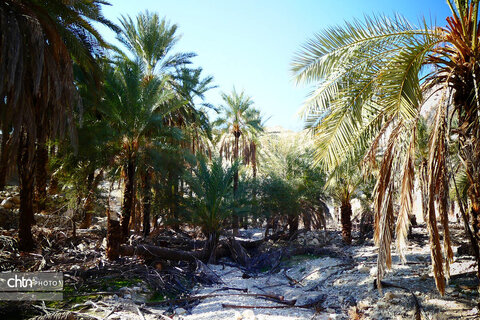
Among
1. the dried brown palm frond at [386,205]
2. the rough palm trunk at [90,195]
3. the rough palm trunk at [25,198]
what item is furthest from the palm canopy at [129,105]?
the dried brown palm frond at [386,205]

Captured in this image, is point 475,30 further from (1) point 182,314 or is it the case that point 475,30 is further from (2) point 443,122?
(1) point 182,314

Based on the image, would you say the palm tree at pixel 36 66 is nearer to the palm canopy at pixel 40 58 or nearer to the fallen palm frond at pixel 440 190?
the palm canopy at pixel 40 58

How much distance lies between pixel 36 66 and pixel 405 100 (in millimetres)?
6089

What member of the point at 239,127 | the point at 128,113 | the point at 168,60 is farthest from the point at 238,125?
the point at 128,113

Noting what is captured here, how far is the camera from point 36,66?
16.9ft

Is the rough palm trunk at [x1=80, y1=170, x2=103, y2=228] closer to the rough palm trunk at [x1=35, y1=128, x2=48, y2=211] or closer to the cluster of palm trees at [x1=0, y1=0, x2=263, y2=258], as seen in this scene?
the cluster of palm trees at [x1=0, y1=0, x2=263, y2=258]

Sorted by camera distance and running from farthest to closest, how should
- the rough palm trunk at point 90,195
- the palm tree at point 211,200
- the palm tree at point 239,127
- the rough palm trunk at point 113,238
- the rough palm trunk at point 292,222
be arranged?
the palm tree at point 239,127 < the rough palm trunk at point 292,222 < the palm tree at point 211,200 < the rough palm trunk at point 90,195 < the rough palm trunk at point 113,238

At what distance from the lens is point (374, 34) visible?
540 centimetres

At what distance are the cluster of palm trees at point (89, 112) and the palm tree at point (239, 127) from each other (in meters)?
3.67

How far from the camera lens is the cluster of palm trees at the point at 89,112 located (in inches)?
205

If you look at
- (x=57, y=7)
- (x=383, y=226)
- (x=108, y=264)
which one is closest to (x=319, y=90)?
(x=383, y=226)

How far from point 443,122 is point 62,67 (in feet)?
22.7

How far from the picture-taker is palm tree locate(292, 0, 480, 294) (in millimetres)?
4262

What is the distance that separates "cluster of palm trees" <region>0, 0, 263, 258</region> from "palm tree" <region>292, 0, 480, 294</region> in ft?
16.2
